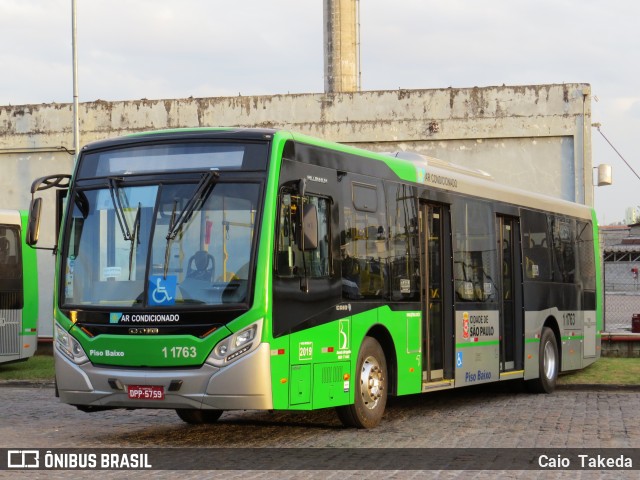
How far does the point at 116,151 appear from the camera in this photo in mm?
11516

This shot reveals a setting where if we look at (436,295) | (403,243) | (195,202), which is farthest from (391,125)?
(195,202)

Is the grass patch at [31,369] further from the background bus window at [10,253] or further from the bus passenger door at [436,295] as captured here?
the bus passenger door at [436,295]

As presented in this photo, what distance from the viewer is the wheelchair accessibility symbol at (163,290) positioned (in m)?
10.6

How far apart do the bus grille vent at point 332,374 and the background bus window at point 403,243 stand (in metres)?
1.67

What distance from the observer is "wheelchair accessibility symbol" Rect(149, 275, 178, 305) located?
34.9 feet

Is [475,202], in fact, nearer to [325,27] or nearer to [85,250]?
[85,250]

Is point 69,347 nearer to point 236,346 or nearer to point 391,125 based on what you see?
point 236,346

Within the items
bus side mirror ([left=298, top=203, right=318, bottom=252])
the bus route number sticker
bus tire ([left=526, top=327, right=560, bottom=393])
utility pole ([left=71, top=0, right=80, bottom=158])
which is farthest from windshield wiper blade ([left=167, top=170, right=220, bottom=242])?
utility pole ([left=71, top=0, right=80, bottom=158])

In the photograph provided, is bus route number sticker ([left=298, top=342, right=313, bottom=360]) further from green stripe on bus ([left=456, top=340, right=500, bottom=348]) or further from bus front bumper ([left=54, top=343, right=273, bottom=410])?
green stripe on bus ([left=456, top=340, right=500, bottom=348])

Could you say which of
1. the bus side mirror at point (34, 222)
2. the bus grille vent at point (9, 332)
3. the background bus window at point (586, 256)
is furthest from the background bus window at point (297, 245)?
the bus grille vent at point (9, 332)

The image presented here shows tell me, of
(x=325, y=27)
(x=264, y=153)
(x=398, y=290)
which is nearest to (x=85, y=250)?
(x=264, y=153)

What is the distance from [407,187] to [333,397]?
10.7 ft

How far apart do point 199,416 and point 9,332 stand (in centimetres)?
1067

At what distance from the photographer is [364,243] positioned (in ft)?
40.8
